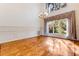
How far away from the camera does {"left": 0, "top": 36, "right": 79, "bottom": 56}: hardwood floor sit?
1.52 m

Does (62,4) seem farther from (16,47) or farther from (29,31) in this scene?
(16,47)

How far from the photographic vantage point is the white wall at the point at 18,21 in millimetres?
1515

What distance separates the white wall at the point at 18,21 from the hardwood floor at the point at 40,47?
67 millimetres

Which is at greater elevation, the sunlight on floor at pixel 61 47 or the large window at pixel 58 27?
the large window at pixel 58 27

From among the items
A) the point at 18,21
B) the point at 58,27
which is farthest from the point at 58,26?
the point at 18,21

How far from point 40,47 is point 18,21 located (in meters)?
0.37

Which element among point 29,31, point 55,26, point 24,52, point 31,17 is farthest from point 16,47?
point 55,26

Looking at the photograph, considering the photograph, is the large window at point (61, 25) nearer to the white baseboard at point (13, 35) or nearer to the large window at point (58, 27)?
the large window at point (58, 27)

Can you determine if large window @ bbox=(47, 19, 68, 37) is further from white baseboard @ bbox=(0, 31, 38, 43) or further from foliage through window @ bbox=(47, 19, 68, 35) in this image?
white baseboard @ bbox=(0, 31, 38, 43)

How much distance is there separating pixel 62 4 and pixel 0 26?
70 cm

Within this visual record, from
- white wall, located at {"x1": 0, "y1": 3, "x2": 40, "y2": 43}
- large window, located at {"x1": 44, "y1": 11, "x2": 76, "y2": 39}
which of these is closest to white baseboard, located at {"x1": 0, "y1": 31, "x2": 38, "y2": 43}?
white wall, located at {"x1": 0, "y1": 3, "x2": 40, "y2": 43}

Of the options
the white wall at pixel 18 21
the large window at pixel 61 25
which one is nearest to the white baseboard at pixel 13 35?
the white wall at pixel 18 21

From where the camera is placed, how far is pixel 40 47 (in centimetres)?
154

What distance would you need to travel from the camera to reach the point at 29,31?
5.04 ft
